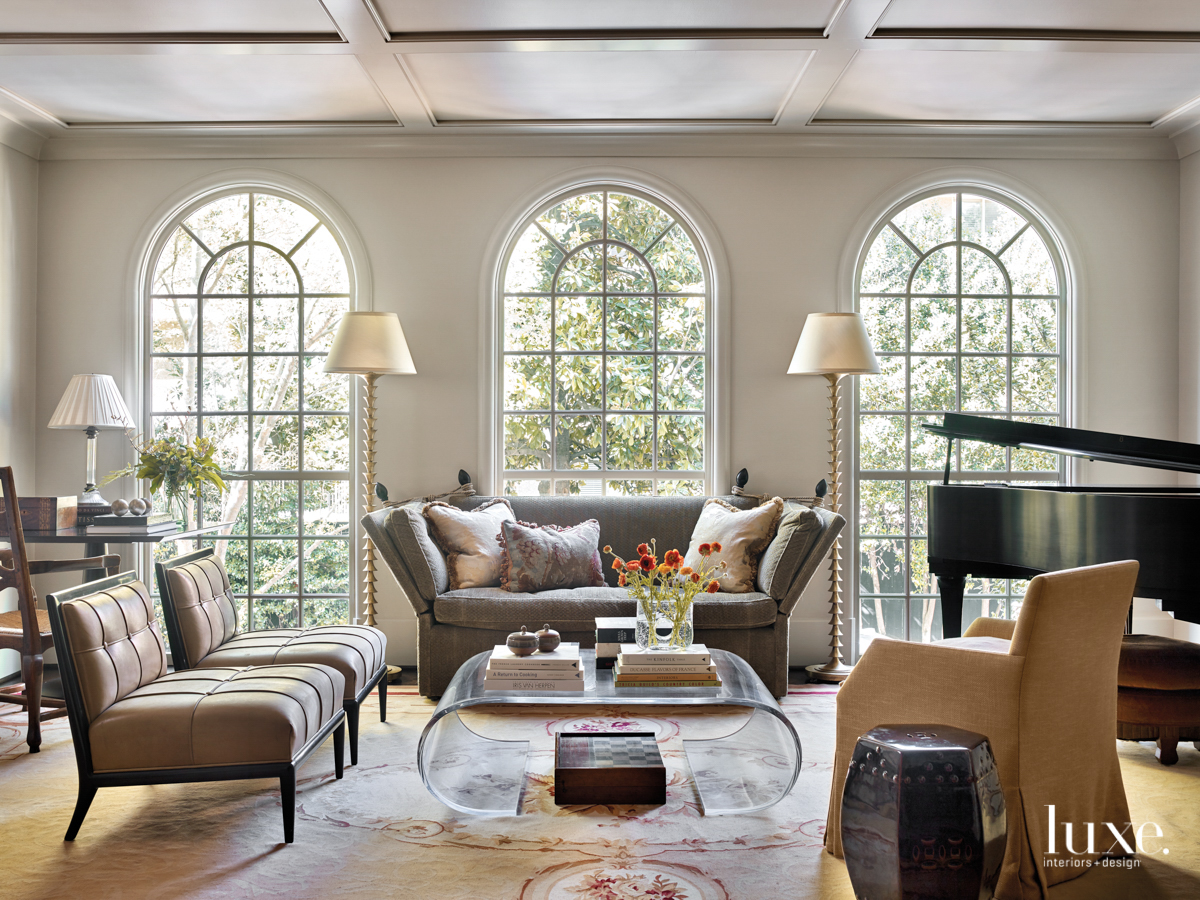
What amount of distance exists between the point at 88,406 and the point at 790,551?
3.65m

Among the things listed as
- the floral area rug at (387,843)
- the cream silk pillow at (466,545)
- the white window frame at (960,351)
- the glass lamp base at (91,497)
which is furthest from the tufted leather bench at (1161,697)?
the glass lamp base at (91,497)

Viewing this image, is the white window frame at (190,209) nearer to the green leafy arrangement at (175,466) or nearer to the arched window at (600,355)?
the green leafy arrangement at (175,466)

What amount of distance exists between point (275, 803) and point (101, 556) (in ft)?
6.34

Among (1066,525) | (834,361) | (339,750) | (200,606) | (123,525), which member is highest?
(834,361)

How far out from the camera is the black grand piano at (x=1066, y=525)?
268cm

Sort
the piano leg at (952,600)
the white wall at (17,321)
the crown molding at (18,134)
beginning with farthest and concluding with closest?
the white wall at (17,321) → the crown molding at (18,134) → the piano leg at (952,600)

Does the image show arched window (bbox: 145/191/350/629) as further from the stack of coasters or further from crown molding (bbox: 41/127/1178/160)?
the stack of coasters

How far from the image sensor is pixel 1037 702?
2.13 meters

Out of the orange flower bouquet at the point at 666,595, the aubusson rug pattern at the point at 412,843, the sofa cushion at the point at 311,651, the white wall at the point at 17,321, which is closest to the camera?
the aubusson rug pattern at the point at 412,843

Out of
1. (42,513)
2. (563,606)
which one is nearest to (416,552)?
(563,606)

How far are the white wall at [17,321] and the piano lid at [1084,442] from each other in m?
4.78

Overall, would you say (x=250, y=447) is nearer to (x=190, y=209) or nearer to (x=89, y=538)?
(x=89, y=538)

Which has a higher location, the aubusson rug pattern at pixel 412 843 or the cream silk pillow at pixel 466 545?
the cream silk pillow at pixel 466 545

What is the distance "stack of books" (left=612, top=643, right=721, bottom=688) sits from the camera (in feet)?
8.97
